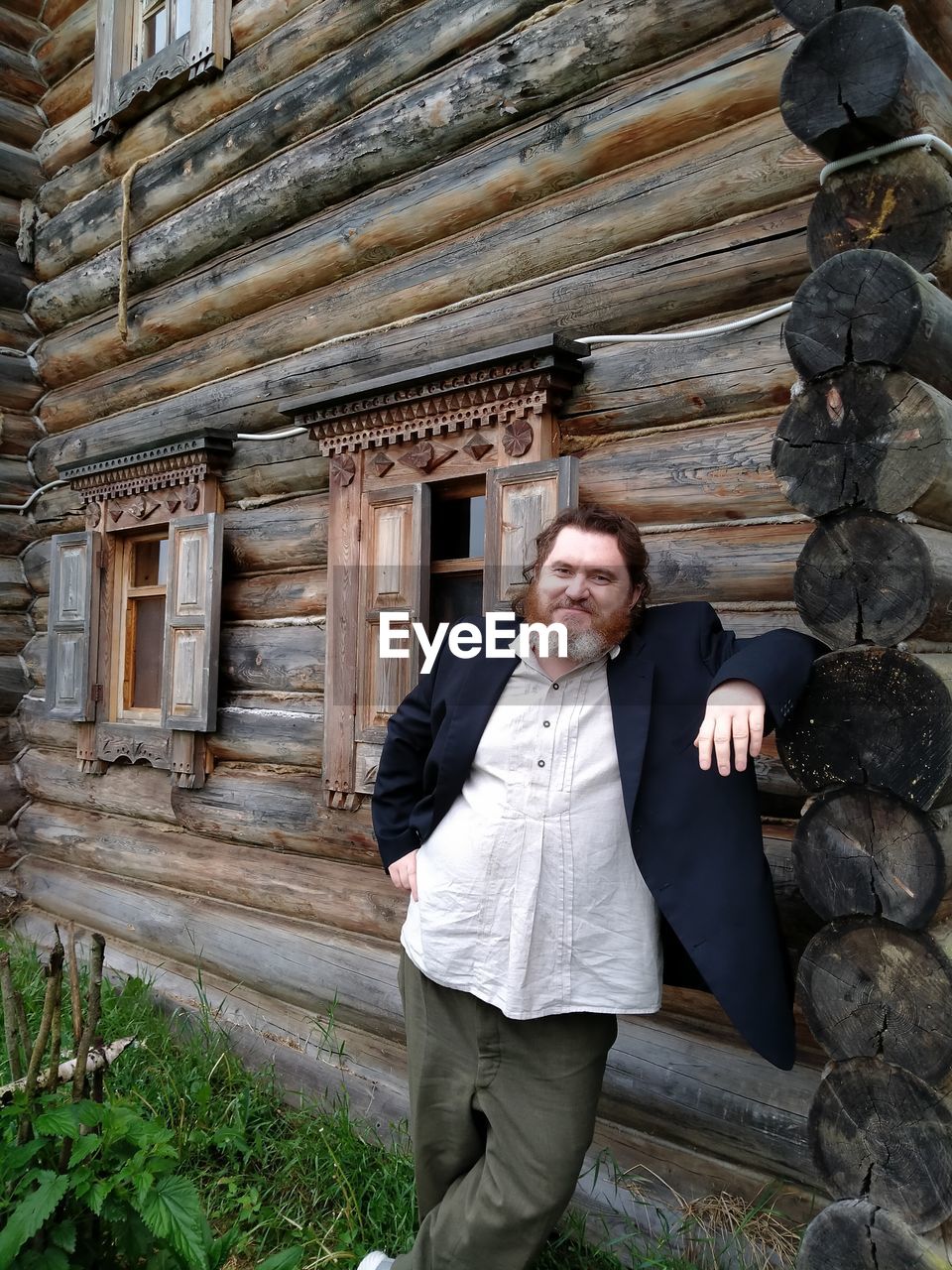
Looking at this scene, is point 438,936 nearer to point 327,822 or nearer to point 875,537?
point 875,537

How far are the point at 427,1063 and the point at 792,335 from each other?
1988 mm

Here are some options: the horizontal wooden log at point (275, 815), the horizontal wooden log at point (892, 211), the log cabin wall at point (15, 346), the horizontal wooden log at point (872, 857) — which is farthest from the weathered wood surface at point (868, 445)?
the log cabin wall at point (15, 346)

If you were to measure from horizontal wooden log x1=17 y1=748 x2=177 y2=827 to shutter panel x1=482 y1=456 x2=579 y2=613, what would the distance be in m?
2.62

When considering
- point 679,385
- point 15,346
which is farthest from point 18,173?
point 679,385

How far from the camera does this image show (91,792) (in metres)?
5.93

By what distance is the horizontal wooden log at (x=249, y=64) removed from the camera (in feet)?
14.9

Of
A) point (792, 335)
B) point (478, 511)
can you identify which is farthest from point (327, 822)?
point (792, 335)

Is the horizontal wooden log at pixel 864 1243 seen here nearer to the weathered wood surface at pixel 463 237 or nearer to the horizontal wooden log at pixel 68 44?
the weathered wood surface at pixel 463 237

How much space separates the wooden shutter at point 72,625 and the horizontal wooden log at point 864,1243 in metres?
4.71

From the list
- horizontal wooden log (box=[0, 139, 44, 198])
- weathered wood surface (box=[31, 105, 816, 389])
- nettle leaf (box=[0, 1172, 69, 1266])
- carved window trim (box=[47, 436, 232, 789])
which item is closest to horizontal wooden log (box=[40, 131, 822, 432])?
weathered wood surface (box=[31, 105, 816, 389])

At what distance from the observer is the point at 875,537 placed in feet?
7.02

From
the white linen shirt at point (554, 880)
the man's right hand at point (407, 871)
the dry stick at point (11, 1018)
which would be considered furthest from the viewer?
the man's right hand at point (407, 871)

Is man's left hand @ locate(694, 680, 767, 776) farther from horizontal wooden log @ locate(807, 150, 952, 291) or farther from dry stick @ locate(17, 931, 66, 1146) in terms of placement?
dry stick @ locate(17, 931, 66, 1146)

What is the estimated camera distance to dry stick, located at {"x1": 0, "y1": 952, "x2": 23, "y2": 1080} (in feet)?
8.13
